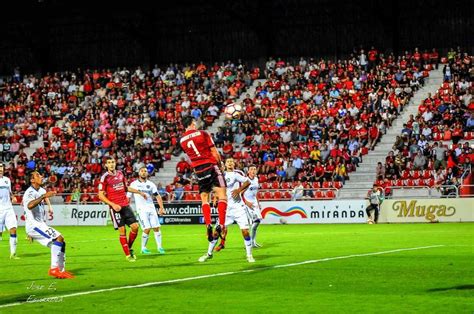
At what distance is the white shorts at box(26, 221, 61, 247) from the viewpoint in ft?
54.2

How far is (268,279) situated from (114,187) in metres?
6.60

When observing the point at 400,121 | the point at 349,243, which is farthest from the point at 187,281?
the point at 400,121

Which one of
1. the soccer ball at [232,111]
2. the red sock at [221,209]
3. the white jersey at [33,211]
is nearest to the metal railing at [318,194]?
the soccer ball at [232,111]

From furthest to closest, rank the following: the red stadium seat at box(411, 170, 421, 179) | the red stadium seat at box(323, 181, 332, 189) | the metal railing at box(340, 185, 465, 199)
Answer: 1. the red stadium seat at box(323, 181, 332, 189)
2. the red stadium seat at box(411, 170, 421, 179)
3. the metal railing at box(340, 185, 465, 199)

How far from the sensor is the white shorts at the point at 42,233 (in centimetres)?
1652

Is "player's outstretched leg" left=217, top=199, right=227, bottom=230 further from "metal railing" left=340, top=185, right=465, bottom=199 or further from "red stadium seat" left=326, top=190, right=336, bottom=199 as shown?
"red stadium seat" left=326, top=190, right=336, bottom=199

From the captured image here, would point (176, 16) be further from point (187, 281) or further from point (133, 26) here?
point (187, 281)

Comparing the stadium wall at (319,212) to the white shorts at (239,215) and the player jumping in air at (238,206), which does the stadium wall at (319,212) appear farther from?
the white shorts at (239,215)

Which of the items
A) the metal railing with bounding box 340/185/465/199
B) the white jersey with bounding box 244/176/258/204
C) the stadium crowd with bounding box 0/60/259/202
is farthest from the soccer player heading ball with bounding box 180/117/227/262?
the stadium crowd with bounding box 0/60/259/202

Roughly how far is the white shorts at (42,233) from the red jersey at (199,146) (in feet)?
10.8

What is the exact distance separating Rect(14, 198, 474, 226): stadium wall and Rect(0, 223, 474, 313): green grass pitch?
1156cm

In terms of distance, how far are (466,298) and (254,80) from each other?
4161 cm

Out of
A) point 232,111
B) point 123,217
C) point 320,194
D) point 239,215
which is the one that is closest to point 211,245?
point 239,215

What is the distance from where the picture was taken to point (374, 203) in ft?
127
